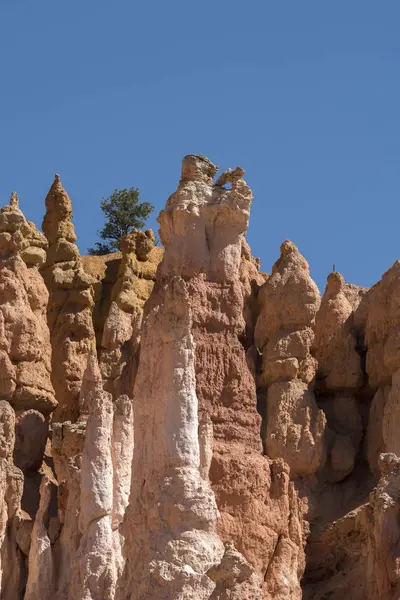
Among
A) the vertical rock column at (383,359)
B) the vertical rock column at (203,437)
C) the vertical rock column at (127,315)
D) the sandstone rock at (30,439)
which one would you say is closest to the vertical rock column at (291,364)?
the vertical rock column at (203,437)

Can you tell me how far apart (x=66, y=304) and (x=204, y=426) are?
1257 centimetres

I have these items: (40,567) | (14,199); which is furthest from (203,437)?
(14,199)

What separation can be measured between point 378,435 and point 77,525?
24.9ft

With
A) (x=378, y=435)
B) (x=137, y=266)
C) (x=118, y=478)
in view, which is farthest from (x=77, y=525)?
(x=137, y=266)

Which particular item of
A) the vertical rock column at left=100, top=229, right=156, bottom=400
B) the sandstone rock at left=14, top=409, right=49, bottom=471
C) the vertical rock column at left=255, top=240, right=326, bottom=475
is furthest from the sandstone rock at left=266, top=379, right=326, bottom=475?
the sandstone rock at left=14, top=409, right=49, bottom=471

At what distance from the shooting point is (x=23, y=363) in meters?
47.8

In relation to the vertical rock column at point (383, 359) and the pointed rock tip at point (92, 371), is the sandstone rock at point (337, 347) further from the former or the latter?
the pointed rock tip at point (92, 371)

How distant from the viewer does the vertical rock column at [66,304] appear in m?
51.0

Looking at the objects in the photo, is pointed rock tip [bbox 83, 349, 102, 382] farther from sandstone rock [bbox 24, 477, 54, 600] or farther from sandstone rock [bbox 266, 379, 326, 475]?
sandstone rock [bbox 24, 477, 54, 600]

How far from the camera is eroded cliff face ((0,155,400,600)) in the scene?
35719 millimetres

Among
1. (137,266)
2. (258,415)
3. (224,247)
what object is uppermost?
(137,266)

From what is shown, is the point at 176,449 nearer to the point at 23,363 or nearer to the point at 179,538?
the point at 179,538

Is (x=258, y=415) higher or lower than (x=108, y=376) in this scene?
lower

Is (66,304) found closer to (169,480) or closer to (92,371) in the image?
(92,371)
